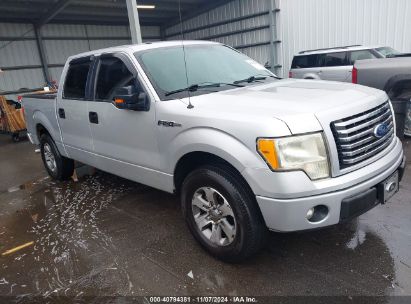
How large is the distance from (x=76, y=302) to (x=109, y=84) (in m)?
2.24

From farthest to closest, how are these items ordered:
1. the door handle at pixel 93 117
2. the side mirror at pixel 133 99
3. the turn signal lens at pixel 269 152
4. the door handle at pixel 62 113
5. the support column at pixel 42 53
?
the support column at pixel 42 53 < the door handle at pixel 62 113 < the door handle at pixel 93 117 < the side mirror at pixel 133 99 < the turn signal lens at pixel 269 152

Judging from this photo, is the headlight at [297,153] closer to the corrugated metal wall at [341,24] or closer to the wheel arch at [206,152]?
the wheel arch at [206,152]

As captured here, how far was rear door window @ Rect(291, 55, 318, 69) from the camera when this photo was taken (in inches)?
450

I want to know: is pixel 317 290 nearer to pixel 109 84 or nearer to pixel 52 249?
pixel 52 249

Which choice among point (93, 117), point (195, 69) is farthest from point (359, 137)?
point (93, 117)

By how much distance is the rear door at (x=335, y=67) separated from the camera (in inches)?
412

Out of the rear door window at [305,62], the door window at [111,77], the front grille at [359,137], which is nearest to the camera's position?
the front grille at [359,137]

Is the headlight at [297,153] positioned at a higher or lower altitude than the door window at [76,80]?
lower

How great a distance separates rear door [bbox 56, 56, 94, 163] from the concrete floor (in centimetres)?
83

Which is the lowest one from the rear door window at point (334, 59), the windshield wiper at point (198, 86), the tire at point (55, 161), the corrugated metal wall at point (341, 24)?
the tire at point (55, 161)

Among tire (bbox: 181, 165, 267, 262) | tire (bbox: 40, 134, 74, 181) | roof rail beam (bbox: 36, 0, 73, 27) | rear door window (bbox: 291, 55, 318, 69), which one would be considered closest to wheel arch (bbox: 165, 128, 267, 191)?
tire (bbox: 181, 165, 267, 262)

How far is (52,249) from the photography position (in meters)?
3.48

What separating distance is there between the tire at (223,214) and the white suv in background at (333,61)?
8.91m

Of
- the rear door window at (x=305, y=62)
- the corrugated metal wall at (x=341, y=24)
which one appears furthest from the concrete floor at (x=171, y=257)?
the corrugated metal wall at (x=341, y=24)
